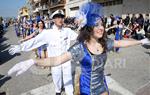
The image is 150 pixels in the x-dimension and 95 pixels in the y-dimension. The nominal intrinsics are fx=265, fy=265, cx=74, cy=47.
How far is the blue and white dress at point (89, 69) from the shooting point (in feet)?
9.48

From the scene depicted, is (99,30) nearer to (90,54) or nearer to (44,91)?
(90,54)

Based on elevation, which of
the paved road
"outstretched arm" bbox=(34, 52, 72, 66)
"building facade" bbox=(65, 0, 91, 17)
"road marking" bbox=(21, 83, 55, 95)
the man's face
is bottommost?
"building facade" bbox=(65, 0, 91, 17)

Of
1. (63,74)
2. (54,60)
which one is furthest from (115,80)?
(54,60)

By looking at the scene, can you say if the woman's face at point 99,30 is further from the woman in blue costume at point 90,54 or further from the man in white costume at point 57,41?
the man in white costume at point 57,41

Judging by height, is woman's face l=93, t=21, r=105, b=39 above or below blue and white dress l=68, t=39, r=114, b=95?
above

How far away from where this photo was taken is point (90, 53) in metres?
2.91

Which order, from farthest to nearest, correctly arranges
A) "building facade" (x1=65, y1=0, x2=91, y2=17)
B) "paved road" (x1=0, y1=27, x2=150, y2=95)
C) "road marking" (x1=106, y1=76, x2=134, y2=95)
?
"building facade" (x1=65, y1=0, x2=91, y2=17) < "paved road" (x1=0, y1=27, x2=150, y2=95) < "road marking" (x1=106, y1=76, x2=134, y2=95)

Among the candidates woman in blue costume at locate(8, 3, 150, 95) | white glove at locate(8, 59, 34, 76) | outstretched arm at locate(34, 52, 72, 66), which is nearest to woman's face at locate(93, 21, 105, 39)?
woman in blue costume at locate(8, 3, 150, 95)

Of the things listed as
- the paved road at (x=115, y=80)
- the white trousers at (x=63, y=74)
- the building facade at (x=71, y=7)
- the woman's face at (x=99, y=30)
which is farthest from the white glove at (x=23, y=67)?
the building facade at (x=71, y=7)

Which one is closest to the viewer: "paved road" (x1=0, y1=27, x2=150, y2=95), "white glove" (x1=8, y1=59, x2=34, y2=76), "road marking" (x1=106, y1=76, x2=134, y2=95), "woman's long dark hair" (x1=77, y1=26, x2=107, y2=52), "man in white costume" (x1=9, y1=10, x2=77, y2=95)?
"white glove" (x1=8, y1=59, x2=34, y2=76)

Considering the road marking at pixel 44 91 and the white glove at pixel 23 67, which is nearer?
the white glove at pixel 23 67

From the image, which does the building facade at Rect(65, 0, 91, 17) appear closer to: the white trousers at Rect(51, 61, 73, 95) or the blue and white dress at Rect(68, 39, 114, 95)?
the white trousers at Rect(51, 61, 73, 95)

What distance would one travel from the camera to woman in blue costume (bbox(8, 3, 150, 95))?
2.88 metres

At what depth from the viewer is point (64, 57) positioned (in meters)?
2.86
